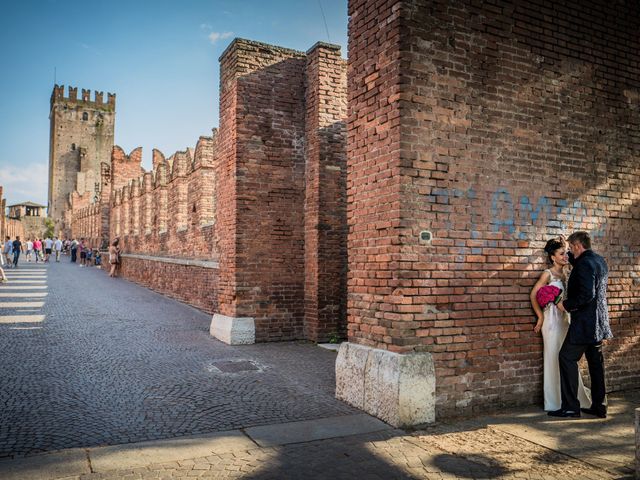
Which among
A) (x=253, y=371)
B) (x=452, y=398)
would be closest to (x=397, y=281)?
(x=452, y=398)

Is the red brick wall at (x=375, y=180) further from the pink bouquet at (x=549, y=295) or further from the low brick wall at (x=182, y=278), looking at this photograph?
the low brick wall at (x=182, y=278)

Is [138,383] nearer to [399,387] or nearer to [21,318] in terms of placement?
[399,387]

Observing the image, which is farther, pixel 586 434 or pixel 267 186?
pixel 267 186

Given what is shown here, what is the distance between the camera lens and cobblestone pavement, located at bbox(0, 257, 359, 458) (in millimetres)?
4727

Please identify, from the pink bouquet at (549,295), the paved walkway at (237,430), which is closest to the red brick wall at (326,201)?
the paved walkway at (237,430)

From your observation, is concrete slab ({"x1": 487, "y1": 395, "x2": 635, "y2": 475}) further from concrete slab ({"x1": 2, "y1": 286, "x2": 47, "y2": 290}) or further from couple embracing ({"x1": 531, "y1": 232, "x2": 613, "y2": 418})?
concrete slab ({"x1": 2, "y1": 286, "x2": 47, "y2": 290})

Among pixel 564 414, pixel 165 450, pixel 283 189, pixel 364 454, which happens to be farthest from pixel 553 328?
pixel 283 189

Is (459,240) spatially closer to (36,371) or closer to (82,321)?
(36,371)

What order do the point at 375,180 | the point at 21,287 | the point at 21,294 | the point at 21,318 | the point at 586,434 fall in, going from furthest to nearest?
the point at 21,287 < the point at 21,294 < the point at 21,318 < the point at 375,180 < the point at 586,434

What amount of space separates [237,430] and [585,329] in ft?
11.9

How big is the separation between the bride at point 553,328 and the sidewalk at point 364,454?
43cm

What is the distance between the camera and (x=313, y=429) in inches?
186

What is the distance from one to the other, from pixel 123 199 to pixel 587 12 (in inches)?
1019

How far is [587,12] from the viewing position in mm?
6082
